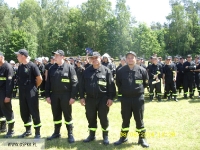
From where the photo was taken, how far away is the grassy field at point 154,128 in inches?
230

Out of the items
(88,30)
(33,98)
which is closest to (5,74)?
(33,98)

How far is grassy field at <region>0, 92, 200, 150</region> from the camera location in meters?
5.84

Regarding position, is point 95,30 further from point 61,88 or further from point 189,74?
point 61,88

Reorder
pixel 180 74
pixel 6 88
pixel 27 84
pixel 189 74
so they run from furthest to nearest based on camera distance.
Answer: pixel 180 74 → pixel 189 74 → pixel 6 88 → pixel 27 84

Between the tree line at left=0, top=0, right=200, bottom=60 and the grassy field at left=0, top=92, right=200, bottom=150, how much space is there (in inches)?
1418

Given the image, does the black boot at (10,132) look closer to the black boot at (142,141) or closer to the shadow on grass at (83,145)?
the shadow on grass at (83,145)

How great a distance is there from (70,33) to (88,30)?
22.1 ft

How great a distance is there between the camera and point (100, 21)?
45938mm

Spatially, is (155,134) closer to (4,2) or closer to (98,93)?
(98,93)

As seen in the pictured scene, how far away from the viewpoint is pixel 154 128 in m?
7.19

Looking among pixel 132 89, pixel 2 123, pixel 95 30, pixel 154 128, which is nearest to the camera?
pixel 132 89

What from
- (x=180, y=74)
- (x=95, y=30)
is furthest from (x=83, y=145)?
(x=95, y=30)

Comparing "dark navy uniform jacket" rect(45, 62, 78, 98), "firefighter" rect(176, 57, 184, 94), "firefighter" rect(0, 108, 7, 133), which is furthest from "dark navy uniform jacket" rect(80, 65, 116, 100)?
"firefighter" rect(176, 57, 184, 94)

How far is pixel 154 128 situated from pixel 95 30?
132 feet
